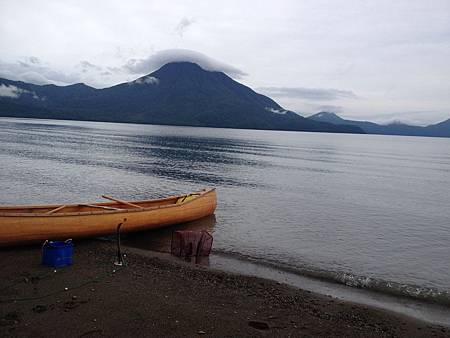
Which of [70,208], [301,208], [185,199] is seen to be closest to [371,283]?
[185,199]

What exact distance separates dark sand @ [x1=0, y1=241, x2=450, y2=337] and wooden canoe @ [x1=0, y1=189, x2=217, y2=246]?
32.3 inches

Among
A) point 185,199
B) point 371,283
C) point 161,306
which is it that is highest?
point 185,199

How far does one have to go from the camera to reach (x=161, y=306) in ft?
35.9

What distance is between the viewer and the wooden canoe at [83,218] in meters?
14.8

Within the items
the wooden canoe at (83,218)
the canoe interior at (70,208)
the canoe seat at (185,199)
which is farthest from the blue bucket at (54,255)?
the canoe seat at (185,199)

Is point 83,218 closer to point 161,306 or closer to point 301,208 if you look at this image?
point 161,306

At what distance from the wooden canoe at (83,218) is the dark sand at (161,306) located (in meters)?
0.82

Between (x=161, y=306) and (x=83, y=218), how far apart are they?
7260mm

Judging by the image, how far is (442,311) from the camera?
1410cm

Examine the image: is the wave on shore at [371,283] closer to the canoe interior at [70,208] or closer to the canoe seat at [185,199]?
the canoe seat at [185,199]

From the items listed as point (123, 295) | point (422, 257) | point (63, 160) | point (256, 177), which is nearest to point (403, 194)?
point (256, 177)

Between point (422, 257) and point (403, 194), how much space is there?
74.5 feet

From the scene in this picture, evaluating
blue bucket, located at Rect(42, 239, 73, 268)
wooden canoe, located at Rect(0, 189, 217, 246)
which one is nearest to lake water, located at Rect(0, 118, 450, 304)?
wooden canoe, located at Rect(0, 189, 217, 246)

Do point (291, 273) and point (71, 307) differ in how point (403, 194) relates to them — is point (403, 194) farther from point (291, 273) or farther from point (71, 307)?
point (71, 307)
